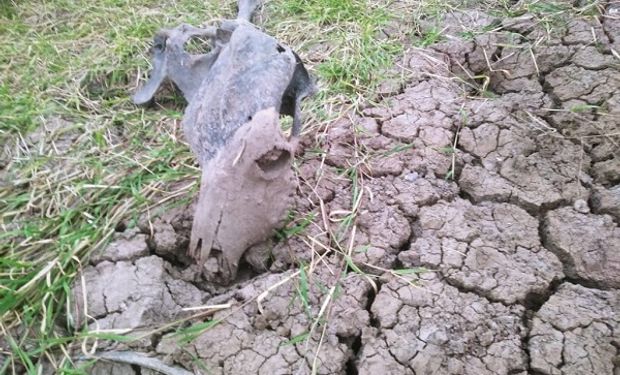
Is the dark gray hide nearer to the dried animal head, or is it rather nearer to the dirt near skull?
the dried animal head

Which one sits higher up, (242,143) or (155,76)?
(242,143)

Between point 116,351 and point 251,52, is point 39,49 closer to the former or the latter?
point 251,52

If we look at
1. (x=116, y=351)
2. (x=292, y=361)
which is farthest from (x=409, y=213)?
(x=116, y=351)

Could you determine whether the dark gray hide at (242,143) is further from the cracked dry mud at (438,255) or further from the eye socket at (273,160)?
the cracked dry mud at (438,255)

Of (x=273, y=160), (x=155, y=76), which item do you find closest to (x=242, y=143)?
(x=273, y=160)

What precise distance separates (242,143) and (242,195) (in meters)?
0.16

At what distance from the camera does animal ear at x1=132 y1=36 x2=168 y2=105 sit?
236 centimetres

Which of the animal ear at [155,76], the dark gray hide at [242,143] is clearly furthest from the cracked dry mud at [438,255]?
the animal ear at [155,76]

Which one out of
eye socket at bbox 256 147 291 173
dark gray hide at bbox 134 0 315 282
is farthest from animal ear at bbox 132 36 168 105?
eye socket at bbox 256 147 291 173

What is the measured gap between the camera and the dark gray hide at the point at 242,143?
5.11 feet

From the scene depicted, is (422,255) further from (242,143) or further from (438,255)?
(242,143)

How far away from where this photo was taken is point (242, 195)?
159 cm

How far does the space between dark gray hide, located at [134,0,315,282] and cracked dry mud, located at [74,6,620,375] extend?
0.12m

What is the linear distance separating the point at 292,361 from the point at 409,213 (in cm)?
63
